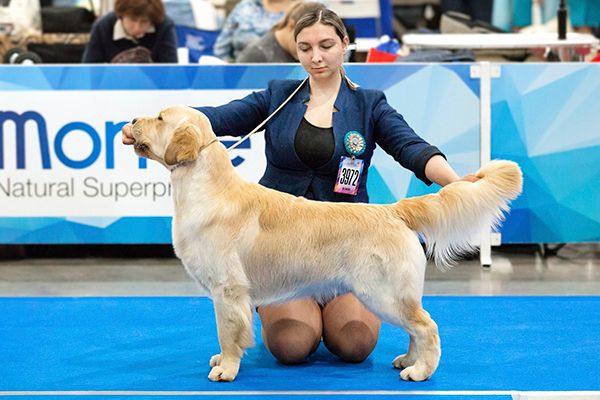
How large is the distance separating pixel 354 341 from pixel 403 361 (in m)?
0.21

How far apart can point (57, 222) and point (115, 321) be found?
1.52m

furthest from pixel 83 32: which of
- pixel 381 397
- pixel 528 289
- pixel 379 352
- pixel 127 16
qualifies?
pixel 381 397

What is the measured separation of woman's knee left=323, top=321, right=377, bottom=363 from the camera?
12.4 feet

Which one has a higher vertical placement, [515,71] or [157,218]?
[515,71]

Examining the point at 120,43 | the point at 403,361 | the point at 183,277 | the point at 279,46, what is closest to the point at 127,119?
the point at 183,277

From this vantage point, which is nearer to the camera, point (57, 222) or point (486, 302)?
point (486, 302)

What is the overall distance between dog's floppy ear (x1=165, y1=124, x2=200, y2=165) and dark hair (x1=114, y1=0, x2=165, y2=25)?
3.79m

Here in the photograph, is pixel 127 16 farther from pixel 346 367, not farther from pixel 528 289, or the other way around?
pixel 346 367

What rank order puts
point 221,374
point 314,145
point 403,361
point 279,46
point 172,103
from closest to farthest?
point 221,374, point 403,361, point 314,145, point 172,103, point 279,46

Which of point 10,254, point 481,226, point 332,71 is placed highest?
point 332,71

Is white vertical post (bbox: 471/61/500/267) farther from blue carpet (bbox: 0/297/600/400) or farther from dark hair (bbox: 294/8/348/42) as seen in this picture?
dark hair (bbox: 294/8/348/42)

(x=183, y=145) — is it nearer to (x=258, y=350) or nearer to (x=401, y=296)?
(x=401, y=296)

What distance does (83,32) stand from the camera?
8.33 m

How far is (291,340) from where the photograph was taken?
374 cm
